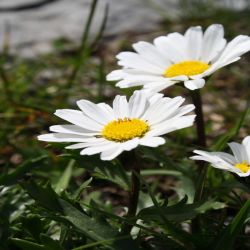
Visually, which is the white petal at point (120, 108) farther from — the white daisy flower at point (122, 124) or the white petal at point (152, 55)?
the white petal at point (152, 55)

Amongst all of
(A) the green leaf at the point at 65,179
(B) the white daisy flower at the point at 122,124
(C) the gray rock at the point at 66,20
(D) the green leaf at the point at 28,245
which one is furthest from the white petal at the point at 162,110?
(C) the gray rock at the point at 66,20

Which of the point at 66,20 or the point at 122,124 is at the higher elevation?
the point at 122,124

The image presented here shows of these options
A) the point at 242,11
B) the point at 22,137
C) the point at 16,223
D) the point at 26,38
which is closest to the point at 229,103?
the point at 22,137

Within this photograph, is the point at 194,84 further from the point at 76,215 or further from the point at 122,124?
the point at 76,215

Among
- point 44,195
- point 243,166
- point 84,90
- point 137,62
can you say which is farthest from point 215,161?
point 84,90

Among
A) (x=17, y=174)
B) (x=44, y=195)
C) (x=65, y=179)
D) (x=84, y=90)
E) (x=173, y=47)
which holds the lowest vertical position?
(x=84, y=90)

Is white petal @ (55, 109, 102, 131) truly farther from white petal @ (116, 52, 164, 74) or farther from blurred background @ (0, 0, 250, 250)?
white petal @ (116, 52, 164, 74)

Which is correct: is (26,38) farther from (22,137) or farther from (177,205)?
(177,205)

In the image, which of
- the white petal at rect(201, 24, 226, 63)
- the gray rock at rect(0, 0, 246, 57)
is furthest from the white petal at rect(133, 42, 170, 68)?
the gray rock at rect(0, 0, 246, 57)
